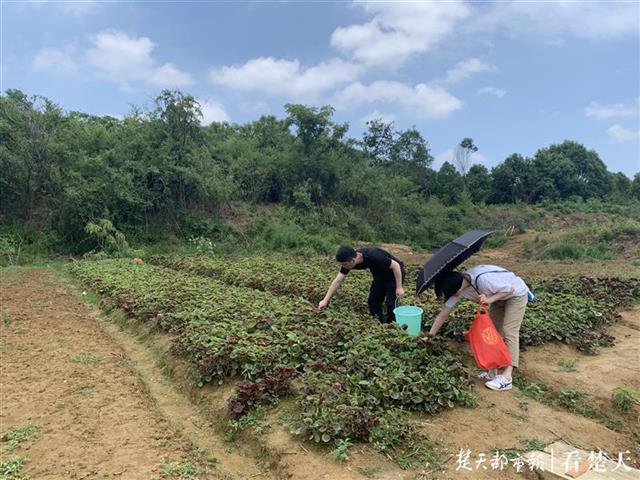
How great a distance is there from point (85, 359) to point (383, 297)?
157 inches

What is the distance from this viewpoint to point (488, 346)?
4711 mm

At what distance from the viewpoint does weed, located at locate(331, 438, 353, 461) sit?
354 centimetres

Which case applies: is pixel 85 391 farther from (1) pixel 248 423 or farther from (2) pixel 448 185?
(2) pixel 448 185

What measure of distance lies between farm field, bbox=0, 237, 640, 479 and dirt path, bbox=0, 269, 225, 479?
0.06ft

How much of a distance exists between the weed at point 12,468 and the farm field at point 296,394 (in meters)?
0.03

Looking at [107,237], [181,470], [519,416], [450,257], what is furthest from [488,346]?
[107,237]

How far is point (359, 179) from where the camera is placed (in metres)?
28.2

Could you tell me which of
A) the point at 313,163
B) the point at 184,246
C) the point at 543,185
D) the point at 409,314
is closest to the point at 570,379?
the point at 409,314

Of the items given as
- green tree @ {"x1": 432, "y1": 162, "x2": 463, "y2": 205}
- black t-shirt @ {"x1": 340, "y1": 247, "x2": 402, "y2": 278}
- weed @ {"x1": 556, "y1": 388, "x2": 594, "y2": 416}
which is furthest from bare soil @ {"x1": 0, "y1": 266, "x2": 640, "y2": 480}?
green tree @ {"x1": 432, "y1": 162, "x2": 463, "y2": 205}

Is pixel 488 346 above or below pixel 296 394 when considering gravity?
above

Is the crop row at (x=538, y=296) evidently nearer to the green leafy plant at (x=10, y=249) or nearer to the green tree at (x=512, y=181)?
the green leafy plant at (x=10, y=249)

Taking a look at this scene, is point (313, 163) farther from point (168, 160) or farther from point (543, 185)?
point (543, 185)

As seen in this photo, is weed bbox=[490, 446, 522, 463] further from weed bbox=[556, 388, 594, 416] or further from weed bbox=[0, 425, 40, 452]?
weed bbox=[0, 425, 40, 452]

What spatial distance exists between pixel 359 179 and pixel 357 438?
2502cm
